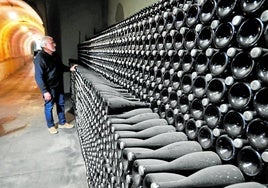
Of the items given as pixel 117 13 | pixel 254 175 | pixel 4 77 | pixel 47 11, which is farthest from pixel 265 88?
pixel 4 77

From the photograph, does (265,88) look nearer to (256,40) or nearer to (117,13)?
(256,40)

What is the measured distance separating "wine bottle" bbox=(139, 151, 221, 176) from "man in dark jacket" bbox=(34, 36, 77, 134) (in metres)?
3.75

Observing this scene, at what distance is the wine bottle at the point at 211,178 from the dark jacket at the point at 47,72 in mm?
3864

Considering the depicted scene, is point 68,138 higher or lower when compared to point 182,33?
lower

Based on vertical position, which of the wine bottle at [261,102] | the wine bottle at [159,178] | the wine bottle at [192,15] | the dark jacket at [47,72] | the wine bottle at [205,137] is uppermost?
the wine bottle at [192,15]

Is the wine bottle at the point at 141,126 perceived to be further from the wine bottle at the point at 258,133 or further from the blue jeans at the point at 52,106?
the blue jeans at the point at 52,106

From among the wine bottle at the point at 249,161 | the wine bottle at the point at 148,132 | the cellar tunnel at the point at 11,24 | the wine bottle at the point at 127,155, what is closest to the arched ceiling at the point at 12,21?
the cellar tunnel at the point at 11,24

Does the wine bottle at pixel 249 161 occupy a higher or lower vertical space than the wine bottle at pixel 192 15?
lower

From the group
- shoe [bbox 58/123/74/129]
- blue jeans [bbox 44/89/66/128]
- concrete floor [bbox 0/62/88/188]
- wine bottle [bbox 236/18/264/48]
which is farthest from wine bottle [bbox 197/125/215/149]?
shoe [bbox 58/123/74/129]

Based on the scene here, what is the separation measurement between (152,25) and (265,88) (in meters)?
0.86

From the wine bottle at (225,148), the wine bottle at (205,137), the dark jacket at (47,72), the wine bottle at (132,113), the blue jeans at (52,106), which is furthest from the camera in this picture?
the blue jeans at (52,106)

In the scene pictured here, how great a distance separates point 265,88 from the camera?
679 millimetres

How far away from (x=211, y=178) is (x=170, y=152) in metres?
0.21

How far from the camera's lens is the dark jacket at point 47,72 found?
415 centimetres
